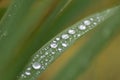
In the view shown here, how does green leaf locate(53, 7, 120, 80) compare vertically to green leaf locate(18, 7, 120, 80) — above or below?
below

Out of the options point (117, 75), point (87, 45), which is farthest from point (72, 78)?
point (117, 75)

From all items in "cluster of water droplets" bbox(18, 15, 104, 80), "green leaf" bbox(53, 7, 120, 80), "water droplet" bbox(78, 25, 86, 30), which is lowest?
"green leaf" bbox(53, 7, 120, 80)

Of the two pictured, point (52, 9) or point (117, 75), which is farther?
point (117, 75)

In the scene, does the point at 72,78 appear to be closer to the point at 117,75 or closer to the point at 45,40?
the point at 45,40

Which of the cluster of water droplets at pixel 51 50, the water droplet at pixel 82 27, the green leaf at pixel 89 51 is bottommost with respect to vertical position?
the green leaf at pixel 89 51

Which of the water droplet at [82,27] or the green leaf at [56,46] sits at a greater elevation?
the water droplet at [82,27]

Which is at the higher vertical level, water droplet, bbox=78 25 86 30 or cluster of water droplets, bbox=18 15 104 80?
water droplet, bbox=78 25 86 30

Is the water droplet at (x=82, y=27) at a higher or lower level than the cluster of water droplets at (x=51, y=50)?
higher
